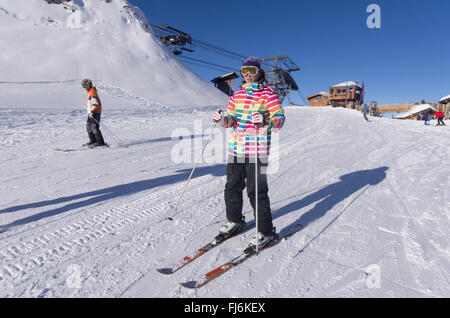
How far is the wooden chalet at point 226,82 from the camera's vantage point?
3753 centimetres

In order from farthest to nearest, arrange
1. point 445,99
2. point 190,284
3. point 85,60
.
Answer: point 445,99 → point 85,60 → point 190,284

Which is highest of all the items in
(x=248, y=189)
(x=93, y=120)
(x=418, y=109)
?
(x=418, y=109)

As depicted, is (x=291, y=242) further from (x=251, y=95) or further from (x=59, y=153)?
(x=59, y=153)

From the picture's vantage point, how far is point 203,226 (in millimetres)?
2998

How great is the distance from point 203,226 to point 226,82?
37.5 m

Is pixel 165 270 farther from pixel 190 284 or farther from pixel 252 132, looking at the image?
pixel 252 132

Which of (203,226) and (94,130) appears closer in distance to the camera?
(203,226)

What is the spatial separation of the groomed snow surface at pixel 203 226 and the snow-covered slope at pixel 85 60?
11.0m

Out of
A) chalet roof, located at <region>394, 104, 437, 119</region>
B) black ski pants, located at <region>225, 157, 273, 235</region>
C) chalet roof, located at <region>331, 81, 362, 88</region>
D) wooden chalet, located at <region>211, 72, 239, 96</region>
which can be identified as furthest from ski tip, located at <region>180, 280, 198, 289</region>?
chalet roof, located at <region>331, 81, 362, 88</region>

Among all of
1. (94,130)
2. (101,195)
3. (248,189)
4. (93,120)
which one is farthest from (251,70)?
(93,120)

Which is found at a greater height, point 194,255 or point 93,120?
point 93,120

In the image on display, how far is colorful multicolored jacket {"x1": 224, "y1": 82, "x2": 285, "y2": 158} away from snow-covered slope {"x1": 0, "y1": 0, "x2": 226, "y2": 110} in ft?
44.8
